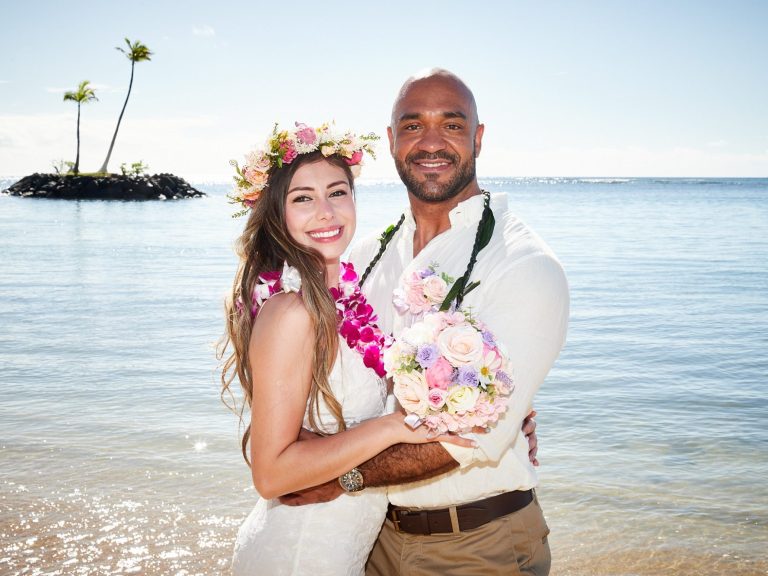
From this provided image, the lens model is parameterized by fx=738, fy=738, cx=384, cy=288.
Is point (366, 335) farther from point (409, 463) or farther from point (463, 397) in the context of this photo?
point (463, 397)

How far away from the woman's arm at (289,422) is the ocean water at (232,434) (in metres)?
1.53

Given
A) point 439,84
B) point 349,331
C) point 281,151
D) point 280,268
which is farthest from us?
point 439,84

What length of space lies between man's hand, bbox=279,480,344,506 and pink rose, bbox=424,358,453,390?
86cm

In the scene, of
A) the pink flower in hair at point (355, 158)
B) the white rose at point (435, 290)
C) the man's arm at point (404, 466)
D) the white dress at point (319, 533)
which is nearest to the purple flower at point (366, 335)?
the white dress at point (319, 533)

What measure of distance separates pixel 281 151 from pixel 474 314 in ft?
4.29

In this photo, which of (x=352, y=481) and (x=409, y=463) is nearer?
(x=409, y=463)

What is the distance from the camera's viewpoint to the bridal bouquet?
246cm

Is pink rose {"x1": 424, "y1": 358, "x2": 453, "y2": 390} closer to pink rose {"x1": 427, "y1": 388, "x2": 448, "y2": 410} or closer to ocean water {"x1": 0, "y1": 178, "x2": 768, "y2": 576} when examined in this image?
pink rose {"x1": 427, "y1": 388, "x2": 448, "y2": 410}

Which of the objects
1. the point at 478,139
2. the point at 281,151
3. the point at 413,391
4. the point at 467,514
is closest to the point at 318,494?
the point at 467,514

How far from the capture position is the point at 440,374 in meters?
2.47

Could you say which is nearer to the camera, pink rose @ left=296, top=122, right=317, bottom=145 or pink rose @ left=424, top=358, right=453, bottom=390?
pink rose @ left=424, top=358, right=453, bottom=390

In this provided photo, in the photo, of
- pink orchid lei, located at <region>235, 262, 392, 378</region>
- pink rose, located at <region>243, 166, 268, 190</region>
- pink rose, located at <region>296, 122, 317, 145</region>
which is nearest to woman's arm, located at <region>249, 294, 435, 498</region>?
pink orchid lei, located at <region>235, 262, 392, 378</region>

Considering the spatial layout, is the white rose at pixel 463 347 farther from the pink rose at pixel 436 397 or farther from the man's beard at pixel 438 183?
the man's beard at pixel 438 183

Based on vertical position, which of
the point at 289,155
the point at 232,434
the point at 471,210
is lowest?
the point at 232,434
